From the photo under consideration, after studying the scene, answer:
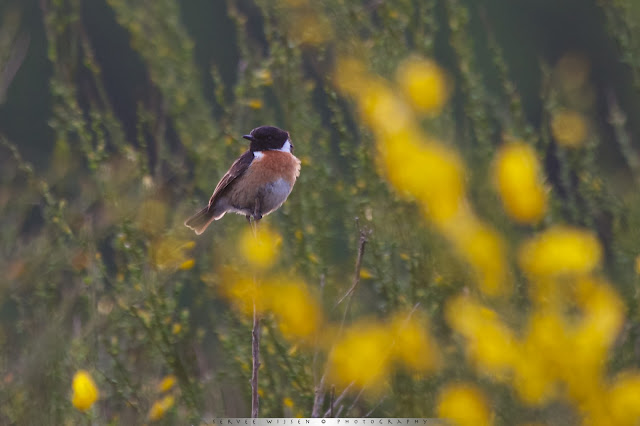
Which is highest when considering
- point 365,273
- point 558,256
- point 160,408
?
point 558,256

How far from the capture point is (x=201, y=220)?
124 inches

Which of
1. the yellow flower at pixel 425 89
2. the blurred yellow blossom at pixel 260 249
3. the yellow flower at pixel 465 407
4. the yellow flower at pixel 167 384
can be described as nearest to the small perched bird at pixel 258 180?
the blurred yellow blossom at pixel 260 249

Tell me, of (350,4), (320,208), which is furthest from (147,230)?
(350,4)

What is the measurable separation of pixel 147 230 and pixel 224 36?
14.4 metres

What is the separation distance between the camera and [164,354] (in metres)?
2.71

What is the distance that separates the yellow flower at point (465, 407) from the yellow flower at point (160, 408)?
1098 millimetres

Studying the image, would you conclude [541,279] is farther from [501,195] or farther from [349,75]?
[349,75]

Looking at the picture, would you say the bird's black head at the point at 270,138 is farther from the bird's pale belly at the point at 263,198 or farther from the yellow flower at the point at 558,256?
the yellow flower at the point at 558,256

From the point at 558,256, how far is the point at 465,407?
1.08 ft

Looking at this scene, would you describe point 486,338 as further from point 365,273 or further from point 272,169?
point 272,169

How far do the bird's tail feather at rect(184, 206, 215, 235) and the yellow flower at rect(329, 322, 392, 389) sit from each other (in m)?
0.78

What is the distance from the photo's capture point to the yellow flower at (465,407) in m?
1.80

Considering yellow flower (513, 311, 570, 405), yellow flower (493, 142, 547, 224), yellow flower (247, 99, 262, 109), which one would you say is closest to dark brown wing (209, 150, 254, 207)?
yellow flower (247, 99, 262, 109)

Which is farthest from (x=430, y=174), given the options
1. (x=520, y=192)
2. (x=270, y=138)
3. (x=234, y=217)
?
(x=234, y=217)
